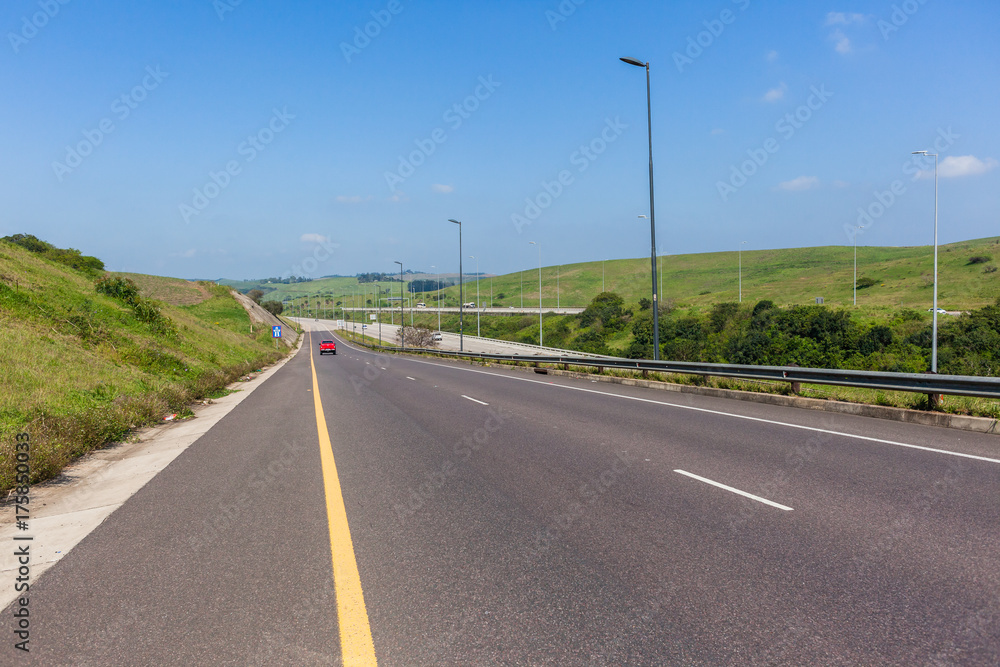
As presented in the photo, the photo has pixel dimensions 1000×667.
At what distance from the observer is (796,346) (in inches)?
2217

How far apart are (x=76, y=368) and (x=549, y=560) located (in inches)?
563

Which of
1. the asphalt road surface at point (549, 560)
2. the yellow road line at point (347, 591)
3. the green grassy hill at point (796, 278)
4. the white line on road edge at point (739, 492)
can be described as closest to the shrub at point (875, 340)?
the green grassy hill at point (796, 278)

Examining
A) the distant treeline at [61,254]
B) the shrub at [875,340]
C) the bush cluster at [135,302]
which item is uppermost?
the distant treeline at [61,254]

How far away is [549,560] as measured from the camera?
4602 millimetres

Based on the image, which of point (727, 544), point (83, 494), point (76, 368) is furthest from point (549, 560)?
point (76, 368)

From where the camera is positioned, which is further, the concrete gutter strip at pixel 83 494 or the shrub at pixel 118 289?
the shrub at pixel 118 289

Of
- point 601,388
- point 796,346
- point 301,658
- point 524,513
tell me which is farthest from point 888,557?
point 796,346

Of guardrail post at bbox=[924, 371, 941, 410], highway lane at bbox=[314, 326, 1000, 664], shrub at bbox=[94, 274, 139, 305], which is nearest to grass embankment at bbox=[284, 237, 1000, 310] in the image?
guardrail post at bbox=[924, 371, 941, 410]

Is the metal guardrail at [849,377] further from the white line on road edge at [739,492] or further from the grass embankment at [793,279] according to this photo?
the grass embankment at [793,279]

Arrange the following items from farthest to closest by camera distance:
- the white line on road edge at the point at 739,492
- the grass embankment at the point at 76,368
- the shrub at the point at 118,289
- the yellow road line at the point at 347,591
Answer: the shrub at the point at 118,289, the grass embankment at the point at 76,368, the white line on road edge at the point at 739,492, the yellow road line at the point at 347,591

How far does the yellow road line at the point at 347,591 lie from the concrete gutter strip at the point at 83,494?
84.1 inches

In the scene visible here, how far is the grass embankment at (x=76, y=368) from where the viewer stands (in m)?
8.96

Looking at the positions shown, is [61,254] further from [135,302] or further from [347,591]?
[347,591]

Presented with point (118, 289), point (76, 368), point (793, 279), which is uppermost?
point (793, 279)
